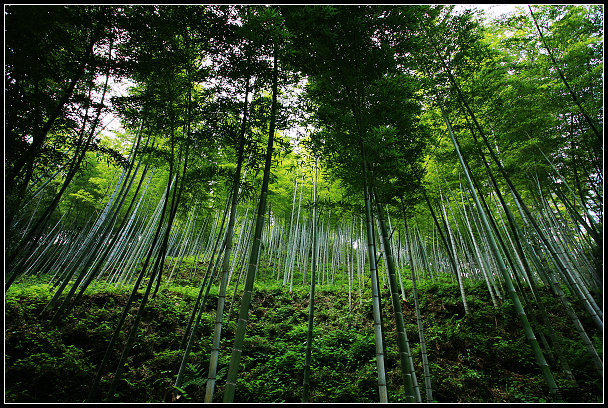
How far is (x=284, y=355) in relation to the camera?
13.6ft

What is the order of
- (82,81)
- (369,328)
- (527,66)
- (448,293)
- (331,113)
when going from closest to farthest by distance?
(331,113) < (82,81) < (527,66) < (369,328) < (448,293)

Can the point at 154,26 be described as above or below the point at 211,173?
above

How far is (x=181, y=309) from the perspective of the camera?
5656 millimetres

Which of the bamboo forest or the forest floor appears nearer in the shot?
the bamboo forest

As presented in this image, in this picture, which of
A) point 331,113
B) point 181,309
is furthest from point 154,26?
point 181,309

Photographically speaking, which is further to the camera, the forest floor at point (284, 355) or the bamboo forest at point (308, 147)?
the forest floor at point (284, 355)

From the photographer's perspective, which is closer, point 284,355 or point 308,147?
point 308,147

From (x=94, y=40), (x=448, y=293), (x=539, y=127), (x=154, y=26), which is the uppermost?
(x=539, y=127)

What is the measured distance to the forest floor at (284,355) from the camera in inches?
123

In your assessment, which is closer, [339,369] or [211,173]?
[211,173]

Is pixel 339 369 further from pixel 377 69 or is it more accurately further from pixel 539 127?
pixel 539 127

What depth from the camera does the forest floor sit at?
312 cm

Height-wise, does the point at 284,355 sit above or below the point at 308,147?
below

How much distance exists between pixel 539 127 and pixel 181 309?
27.3ft
